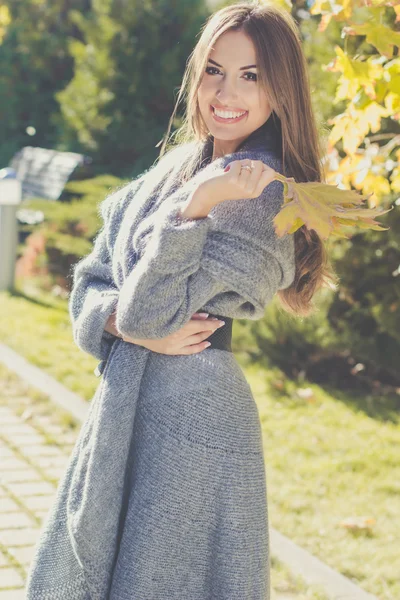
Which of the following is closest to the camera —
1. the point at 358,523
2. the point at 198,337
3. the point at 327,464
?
the point at 198,337

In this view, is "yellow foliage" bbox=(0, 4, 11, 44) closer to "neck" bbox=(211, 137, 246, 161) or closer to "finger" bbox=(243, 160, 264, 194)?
"neck" bbox=(211, 137, 246, 161)

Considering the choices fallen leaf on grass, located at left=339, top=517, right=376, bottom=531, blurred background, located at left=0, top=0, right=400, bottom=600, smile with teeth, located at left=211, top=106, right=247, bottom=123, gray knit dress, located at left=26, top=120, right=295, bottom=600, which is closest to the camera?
gray knit dress, located at left=26, top=120, right=295, bottom=600

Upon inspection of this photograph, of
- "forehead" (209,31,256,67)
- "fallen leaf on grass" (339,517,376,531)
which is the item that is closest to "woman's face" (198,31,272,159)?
"forehead" (209,31,256,67)

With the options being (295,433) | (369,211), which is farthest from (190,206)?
(295,433)

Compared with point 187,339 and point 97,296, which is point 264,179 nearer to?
point 187,339

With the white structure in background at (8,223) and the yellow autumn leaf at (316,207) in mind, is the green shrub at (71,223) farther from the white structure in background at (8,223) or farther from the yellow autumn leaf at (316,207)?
the yellow autumn leaf at (316,207)

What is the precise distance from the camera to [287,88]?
2.24m

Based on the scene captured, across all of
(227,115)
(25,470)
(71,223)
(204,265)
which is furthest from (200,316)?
(71,223)

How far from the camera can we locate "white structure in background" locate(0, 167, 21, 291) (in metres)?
8.60

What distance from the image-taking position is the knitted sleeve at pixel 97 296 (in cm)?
228

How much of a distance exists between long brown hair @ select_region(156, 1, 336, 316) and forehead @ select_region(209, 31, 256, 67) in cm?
1

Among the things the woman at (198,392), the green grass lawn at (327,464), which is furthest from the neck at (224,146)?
the green grass lawn at (327,464)

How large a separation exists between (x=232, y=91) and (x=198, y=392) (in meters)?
0.74

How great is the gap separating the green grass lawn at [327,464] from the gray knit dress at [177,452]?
1.41m
